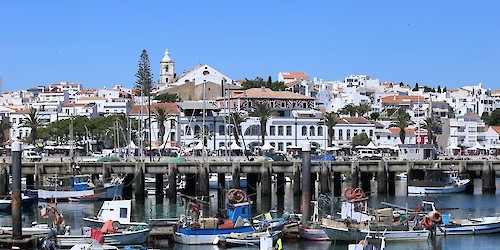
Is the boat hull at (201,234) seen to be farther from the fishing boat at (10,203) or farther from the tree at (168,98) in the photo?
the tree at (168,98)

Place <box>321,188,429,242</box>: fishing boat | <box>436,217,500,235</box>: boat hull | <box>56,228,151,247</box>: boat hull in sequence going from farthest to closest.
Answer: <box>436,217,500,235</box>: boat hull
<box>321,188,429,242</box>: fishing boat
<box>56,228,151,247</box>: boat hull

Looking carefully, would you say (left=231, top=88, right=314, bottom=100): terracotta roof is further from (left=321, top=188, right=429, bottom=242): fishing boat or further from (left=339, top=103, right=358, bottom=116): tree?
(left=321, top=188, right=429, bottom=242): fishing boat

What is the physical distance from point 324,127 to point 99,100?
70.7m

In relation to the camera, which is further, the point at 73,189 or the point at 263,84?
the point at 263,84

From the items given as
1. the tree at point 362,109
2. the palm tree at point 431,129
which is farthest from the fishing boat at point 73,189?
the tree at point 362,109

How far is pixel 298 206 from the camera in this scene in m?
74.7

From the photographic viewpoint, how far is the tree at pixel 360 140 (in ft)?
443

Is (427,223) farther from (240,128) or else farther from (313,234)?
(240,128)

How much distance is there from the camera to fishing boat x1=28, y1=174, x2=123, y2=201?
77562 millimetres

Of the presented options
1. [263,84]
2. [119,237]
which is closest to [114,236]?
[119,237]

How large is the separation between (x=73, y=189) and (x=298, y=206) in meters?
18.8

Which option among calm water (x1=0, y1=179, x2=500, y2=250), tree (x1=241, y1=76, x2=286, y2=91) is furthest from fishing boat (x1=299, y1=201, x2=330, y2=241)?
tree (x1=241, y1=76, x2=286, y2=91)

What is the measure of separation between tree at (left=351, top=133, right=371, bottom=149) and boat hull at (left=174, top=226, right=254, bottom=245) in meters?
84.1

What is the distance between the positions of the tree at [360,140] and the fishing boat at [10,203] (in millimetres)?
69033
